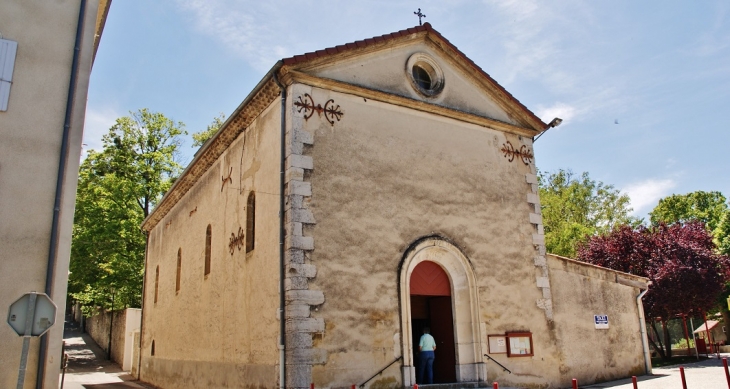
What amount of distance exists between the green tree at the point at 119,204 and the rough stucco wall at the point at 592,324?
18029 millimetres

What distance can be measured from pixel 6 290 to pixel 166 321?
10.4 meters

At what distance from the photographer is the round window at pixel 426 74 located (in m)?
12.4

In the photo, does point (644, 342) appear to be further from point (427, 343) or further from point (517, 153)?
point (427, 343)

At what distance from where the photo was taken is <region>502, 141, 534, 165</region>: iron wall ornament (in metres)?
13.4

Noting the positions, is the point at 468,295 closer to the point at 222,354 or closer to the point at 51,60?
the point at 222,354

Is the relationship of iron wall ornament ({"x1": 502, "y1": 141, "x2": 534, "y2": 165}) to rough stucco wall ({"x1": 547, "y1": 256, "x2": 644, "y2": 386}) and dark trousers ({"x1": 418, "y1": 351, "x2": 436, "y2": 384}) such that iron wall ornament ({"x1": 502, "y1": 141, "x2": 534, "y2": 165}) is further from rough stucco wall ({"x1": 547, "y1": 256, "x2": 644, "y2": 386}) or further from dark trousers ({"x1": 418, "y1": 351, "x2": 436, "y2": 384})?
dark trousers ({"x1": 418, "y1": 351, "x2": 436, "y2": 384})

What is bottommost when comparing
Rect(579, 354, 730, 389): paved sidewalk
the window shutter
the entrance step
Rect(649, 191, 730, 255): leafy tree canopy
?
Rect(579, 354, 730, 389): paved sidewalk

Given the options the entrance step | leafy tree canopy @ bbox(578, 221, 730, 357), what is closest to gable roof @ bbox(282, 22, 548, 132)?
the entrance step

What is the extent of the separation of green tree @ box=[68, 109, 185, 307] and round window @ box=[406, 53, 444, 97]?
53.7ft

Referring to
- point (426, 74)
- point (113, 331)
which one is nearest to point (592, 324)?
point (426, 74)

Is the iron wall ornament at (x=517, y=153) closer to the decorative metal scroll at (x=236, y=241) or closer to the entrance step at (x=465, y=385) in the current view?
the entrance step at (x=465, y=385)

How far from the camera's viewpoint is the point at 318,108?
35.0 ft

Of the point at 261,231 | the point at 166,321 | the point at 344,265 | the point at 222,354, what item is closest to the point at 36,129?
the point at 261,231

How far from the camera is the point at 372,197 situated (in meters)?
10.8
